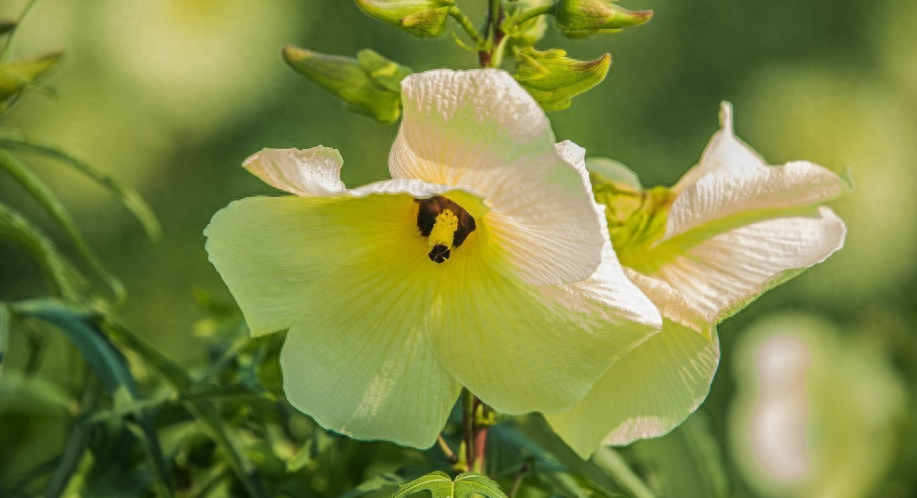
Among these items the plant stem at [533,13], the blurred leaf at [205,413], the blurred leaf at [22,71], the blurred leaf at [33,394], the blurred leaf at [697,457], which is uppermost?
the plant stem at [533,13]

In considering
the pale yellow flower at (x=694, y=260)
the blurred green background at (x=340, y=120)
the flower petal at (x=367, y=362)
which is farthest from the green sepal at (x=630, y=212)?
the blurred green background at (x=340, y=120)

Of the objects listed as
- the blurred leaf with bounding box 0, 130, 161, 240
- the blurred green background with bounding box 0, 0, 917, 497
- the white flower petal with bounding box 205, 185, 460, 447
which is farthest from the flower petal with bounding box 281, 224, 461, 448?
the blurred green background with bounding box 0, 0, 917, 497

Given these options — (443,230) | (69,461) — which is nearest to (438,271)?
(443,230)

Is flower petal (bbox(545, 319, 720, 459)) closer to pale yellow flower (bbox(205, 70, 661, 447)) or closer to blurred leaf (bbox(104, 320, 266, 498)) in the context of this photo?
pale yellow flower (bbox(205, 70, 661, 447))

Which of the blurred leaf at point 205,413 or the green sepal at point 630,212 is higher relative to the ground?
the green sepal at point 630,212

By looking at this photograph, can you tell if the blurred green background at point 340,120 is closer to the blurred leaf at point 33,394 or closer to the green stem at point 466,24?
the blurred leaf at point 33,394

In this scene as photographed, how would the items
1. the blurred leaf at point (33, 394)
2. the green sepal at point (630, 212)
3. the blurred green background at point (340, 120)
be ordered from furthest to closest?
the blurred green background at point (340, 120) < the blurred leaf at point (33, 394) < the green sepal at point (630, 212)
